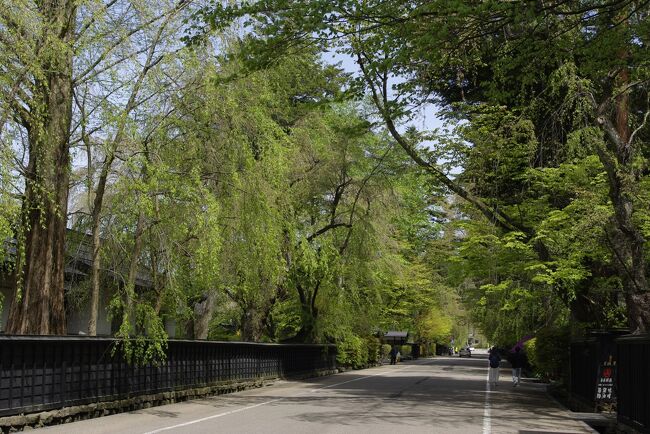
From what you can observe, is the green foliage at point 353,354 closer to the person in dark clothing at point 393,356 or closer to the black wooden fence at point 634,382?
the person in dark clothing at point 393,356

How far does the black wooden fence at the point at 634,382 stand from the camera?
1034 centimetres

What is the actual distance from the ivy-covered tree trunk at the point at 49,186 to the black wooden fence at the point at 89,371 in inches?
37.0

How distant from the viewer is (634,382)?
11164mm

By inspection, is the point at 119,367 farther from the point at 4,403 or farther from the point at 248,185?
the point at 248,185

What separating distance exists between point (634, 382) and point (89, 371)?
10349 millimetres

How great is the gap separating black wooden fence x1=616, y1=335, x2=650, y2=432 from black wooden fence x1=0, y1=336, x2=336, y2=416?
10.1m

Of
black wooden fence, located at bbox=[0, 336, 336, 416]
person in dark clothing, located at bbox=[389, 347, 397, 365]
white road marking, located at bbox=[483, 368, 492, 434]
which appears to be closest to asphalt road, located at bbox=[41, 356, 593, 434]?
white road marking, located at bbox=[483, 368, 492, 434]

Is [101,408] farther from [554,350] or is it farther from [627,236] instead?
[554,350]

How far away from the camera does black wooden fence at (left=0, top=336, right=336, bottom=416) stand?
11680mm

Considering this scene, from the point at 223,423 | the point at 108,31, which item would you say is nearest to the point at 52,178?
the point at 108,31

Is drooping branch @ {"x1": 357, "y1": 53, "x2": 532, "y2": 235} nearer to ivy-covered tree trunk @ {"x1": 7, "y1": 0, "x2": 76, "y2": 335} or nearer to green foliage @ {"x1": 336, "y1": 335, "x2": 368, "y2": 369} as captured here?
ivy-covered tree trunk @ {"x1": 7, "y1": 0, "x2": 76, "y2": 335}

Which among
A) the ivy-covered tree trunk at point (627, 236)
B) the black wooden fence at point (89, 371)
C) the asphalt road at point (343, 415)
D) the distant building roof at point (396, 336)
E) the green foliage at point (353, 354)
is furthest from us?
the distant building roof at point (396, 336)

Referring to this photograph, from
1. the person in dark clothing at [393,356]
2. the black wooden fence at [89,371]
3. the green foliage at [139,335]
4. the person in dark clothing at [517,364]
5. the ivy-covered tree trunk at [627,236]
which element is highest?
the ivy-covered tree trunk at [627,236]

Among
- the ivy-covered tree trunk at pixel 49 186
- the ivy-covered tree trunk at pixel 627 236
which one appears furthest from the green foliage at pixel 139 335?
the ivy-covered tree trunk at pixel 627 236
